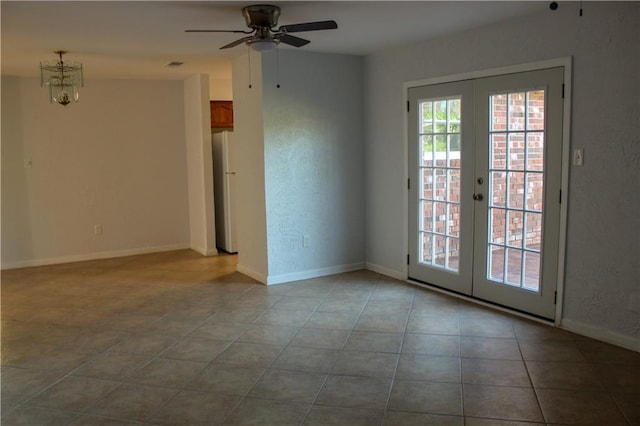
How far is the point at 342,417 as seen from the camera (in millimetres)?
2779

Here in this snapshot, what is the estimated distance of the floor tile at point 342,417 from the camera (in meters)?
2.72

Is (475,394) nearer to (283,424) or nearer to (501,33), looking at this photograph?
(283,424)

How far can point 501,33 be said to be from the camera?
416 cm

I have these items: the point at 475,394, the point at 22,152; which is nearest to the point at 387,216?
the point at 475,394

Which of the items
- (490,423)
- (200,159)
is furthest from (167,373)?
(200,159)

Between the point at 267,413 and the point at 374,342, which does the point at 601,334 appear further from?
the point at 267,413

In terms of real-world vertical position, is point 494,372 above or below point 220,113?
below

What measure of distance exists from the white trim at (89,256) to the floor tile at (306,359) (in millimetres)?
4071

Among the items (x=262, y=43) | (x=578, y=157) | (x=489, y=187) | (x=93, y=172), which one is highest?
(x=262, y=43)

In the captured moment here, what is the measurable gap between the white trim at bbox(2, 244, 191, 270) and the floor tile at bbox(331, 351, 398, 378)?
4.35 metres

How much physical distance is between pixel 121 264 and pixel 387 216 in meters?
3.29

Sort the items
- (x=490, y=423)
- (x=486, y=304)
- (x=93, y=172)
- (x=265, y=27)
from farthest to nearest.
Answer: (x=93, y=172), (x=486, y=304), (x=265, y=27), (x=490, y=423)

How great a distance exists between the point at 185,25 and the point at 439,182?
8.30ft

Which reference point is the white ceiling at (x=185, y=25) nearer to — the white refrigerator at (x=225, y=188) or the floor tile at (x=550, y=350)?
the white refrigerator at (x=225, y=188)
